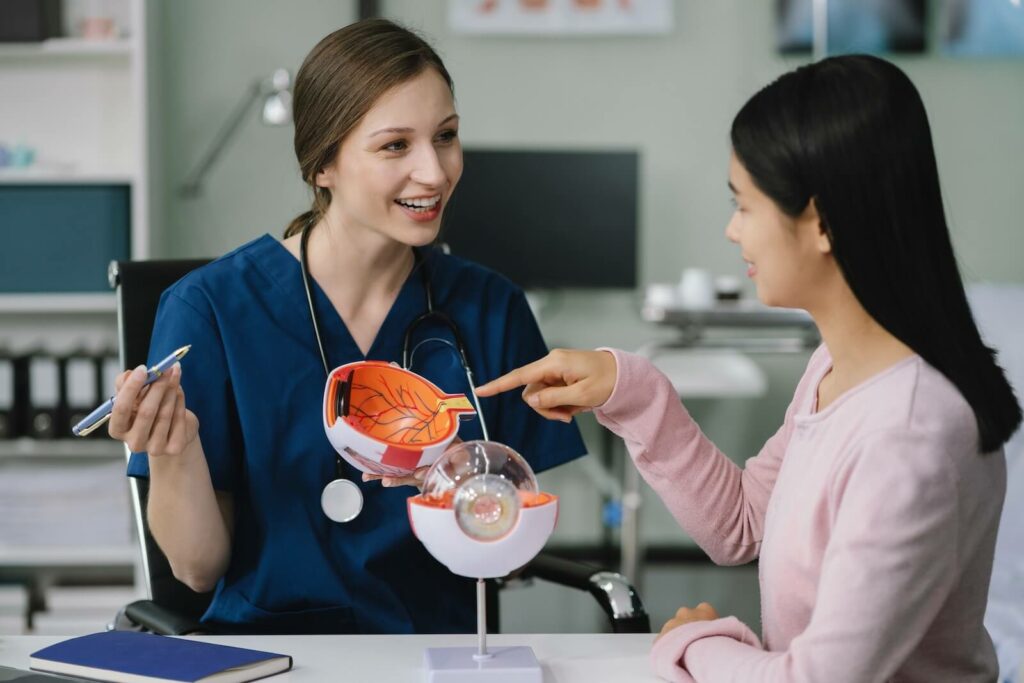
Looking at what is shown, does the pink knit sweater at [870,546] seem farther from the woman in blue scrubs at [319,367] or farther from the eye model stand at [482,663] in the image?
the woman in blue scrubs at [319,367]

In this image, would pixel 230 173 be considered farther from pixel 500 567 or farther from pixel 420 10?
pixel 500 567

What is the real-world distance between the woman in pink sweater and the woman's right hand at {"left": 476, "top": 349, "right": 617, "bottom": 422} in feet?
0.59

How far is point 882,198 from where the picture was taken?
2.77ft

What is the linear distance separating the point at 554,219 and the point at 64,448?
143cm

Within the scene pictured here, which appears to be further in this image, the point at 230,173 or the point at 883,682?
the point at 230,173

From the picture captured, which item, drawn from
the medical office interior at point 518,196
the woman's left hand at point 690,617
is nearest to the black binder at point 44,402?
the medical office interior at point 518,196

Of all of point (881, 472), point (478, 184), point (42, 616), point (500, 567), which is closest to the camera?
point (881, 472)

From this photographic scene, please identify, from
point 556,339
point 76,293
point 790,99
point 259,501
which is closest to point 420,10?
point 556,339

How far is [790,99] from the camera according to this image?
88 cm

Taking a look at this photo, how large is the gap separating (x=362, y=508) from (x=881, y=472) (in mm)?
679

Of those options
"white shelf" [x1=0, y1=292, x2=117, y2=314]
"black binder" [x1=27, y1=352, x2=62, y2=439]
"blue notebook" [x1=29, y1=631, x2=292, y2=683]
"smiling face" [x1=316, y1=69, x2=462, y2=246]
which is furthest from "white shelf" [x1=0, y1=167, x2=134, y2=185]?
"blue notebook" [x1=29, y1=631, x2=292, y2=683]

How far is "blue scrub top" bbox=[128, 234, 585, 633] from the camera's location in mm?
1316

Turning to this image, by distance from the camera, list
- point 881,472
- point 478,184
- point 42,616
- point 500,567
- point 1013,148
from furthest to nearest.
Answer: point 1013,148 < point 478,184 < point 42,616 < point 500,567 < point 881,472

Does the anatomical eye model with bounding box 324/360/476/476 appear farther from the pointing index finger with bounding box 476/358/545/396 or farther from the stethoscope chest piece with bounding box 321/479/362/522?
the stethoscope chest piece with bounding box 321/479/362/522
